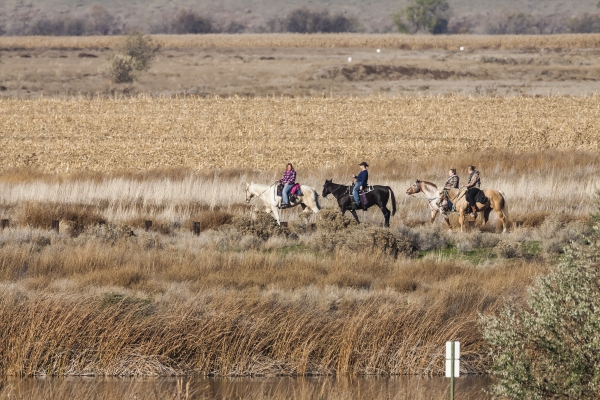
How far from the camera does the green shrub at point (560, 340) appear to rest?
10742mm

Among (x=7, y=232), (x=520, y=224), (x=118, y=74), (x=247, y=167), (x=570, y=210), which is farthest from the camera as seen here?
(x=118, y=74)

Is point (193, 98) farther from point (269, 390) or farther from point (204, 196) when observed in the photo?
point (269, 390)

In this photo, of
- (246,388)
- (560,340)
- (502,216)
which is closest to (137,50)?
(502,216)

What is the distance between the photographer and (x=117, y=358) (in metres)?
14.8

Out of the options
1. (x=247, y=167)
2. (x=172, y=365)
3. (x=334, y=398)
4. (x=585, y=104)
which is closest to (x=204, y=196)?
(x=247, y=167)

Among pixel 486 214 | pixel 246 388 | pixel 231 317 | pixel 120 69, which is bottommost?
pixel 120 69

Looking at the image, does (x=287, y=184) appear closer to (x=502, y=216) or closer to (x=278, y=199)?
(x=278, y=199)

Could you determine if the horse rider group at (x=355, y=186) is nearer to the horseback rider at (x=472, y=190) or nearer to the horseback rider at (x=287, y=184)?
the horseback rider at (x=287, y=184)

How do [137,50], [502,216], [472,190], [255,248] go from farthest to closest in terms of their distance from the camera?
[137,50] < [502,216] < [472,190] < [255,248]

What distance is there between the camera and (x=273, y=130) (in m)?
49.8

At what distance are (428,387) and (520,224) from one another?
12989 millimetres

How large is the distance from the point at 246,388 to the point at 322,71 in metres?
67.4

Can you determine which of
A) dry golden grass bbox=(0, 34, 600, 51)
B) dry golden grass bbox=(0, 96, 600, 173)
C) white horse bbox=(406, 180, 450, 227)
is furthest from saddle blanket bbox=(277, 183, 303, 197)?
dry golden grass bbox=(0, 34, 600, 51)

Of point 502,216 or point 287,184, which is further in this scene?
point 287,184
